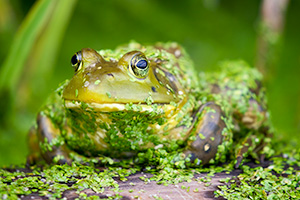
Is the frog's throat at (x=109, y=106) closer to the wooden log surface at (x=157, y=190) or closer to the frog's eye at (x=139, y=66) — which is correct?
the frog's eye at (x=139, y=66)

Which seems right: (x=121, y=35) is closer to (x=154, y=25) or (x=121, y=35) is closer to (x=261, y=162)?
(x=154, y=25)

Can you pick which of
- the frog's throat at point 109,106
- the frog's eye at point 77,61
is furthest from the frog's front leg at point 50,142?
the frog's eye at point 77,61

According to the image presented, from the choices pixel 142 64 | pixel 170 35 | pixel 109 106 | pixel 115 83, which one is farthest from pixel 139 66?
pixel 170 35

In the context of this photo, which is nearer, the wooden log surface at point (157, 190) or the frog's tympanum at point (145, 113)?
the wooden log surface at point (157, 190)

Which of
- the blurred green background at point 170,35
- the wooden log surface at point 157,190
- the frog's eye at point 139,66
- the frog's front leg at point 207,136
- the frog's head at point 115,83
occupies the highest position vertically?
the blurred green background at point 170,35

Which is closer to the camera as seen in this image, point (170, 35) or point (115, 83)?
point (115, 83)

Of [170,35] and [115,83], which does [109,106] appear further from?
[170,35]

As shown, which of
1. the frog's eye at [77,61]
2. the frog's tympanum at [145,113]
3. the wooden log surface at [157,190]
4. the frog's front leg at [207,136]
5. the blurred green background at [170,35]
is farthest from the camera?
the blurred green background at [170,35]

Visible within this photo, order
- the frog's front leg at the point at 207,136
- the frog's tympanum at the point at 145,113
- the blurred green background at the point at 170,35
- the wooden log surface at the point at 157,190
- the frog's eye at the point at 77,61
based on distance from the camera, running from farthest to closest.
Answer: the blurred green background at the point at 170,35, the frog's front leg at the point at 207,136, the frog's eye at the point at 77,61, the frog's tympanum at the point at 145,113, the wooden log surface at the point at 157,190
